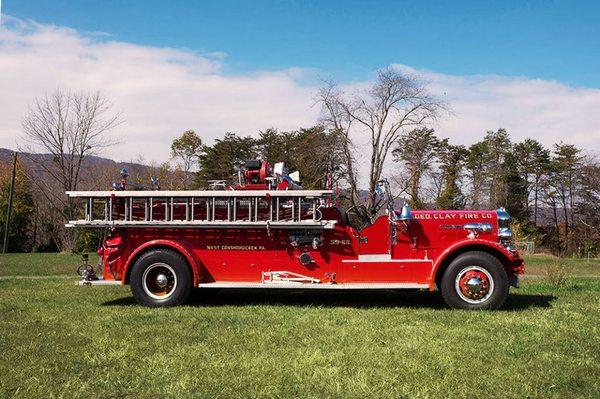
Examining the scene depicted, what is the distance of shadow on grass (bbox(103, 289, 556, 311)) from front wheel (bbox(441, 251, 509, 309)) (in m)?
0.41

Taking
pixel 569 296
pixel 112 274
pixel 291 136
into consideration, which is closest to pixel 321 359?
pixel 112 274

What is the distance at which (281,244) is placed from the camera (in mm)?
8492

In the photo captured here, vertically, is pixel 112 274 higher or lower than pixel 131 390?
higher

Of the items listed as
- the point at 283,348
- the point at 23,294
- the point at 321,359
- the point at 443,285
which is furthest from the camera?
the point at 23,294

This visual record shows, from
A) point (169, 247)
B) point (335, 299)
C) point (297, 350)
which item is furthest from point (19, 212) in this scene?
point (297, 350)

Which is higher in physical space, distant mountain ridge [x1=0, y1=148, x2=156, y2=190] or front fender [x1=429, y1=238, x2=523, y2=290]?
distant mountain ridge [x1=0, y1=148, x2=156, y2=190]

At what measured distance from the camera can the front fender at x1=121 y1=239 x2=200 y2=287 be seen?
27.8 feet

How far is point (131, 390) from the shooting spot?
14.5ft

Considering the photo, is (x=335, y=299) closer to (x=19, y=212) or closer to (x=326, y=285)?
(x=326, y=285)

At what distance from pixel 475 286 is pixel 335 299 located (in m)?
Result: 2.24

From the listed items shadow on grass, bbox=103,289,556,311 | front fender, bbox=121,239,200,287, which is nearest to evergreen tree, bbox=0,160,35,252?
shadow on grass, bbox=103,289,556,311

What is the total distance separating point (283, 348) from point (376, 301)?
3.71 metres

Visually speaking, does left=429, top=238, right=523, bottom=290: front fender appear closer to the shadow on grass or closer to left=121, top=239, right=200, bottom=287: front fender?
the shadow on grass

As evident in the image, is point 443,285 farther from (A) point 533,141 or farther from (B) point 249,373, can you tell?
(A) point 533,141
